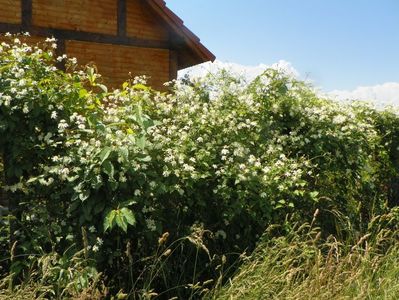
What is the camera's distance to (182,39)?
36.9 ft

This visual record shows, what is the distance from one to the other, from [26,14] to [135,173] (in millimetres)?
7090

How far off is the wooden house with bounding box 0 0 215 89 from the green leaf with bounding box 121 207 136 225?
707cm

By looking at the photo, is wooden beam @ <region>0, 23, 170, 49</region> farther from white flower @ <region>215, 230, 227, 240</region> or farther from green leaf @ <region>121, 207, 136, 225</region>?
green leaf @ <region>121, 207, 136, 225</region>

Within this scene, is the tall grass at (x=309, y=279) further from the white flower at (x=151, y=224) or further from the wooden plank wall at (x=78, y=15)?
the wooden plank wall at (x=78, y=15)

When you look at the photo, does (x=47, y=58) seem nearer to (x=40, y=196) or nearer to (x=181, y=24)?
(x=40, y=196)

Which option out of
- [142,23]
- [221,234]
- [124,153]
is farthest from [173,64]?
[124,153]

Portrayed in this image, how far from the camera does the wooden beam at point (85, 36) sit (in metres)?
10.1

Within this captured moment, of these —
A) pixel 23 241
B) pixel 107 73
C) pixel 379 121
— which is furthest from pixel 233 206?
pixel 107 73

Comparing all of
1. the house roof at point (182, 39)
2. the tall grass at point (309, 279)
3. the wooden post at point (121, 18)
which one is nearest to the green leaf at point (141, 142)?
the tall grass at point (309, 279)

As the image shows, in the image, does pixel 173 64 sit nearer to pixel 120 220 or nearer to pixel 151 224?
pixel 151 224

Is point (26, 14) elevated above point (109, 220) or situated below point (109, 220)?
above

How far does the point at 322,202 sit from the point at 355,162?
3.18 ft

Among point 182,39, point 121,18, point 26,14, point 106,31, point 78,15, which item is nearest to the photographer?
point 26,14

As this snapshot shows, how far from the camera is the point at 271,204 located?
16.6 feet
